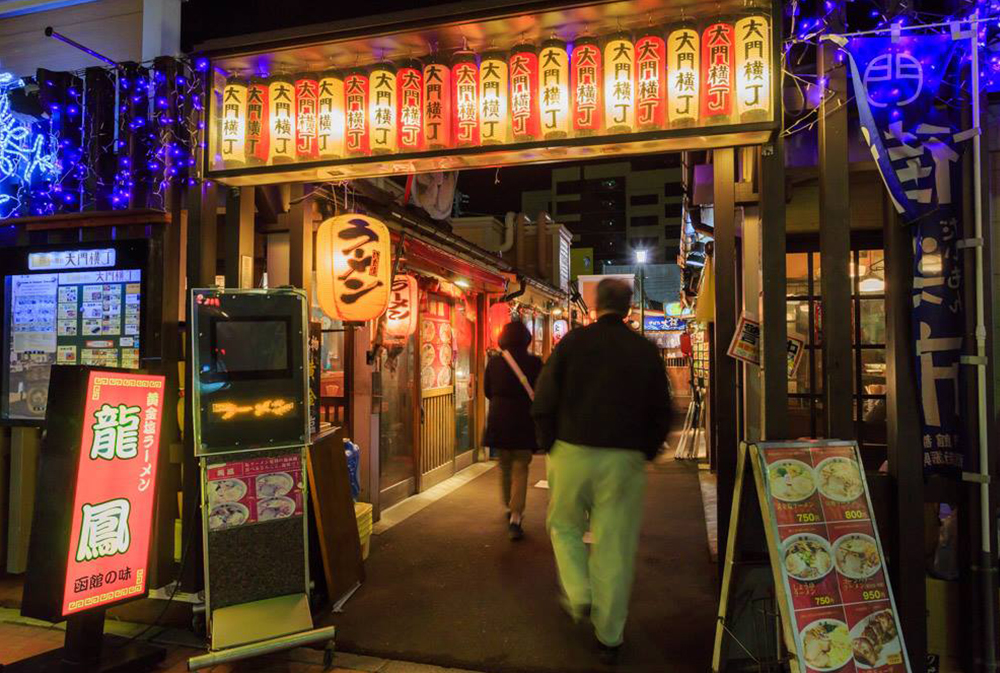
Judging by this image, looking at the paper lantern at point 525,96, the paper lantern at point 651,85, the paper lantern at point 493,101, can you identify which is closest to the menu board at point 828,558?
the paper lantern at point 651,85

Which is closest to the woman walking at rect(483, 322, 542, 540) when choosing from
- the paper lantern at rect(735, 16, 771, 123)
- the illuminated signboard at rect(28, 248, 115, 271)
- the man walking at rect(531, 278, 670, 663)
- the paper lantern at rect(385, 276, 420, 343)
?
the paper lantern at rect(385, 276, 420, 343)

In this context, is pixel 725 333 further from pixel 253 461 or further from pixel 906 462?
pixel 253 461

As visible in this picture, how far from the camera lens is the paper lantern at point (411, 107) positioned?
470 centimetres

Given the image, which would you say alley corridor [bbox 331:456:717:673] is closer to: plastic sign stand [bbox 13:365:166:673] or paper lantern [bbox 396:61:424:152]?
plastic sign stand [bbox 13:365:166:673]

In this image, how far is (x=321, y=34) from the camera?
15.2 feet

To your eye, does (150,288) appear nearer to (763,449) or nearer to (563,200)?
(763,449)

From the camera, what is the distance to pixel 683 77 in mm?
4191

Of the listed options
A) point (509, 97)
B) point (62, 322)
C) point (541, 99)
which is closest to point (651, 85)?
point (541, 99)

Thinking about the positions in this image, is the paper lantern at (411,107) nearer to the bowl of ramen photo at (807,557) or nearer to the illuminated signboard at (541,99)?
the illuminated signboard at (541,99)

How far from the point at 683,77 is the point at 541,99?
3.26 feet

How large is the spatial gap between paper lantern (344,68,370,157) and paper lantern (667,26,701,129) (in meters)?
2.31

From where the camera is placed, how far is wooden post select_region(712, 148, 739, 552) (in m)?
4.46

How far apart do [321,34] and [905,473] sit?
508 centimetres

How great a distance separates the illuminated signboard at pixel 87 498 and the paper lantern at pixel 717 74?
4.35 metres
